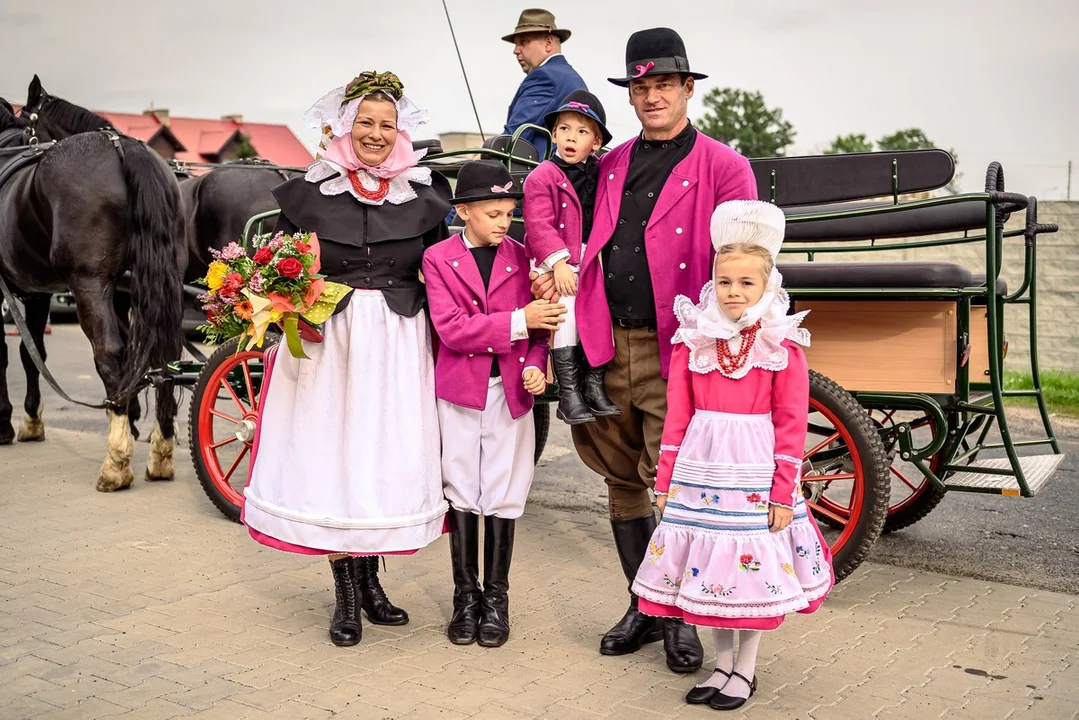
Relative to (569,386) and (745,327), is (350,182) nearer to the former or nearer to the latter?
(569,386)

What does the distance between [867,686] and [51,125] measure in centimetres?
688

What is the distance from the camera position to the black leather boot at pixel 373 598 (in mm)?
4359

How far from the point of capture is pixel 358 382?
13.2ft

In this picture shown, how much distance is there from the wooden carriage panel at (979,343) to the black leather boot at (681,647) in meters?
1.77

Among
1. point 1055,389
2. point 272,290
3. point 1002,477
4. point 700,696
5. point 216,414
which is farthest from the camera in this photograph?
point 1055,389

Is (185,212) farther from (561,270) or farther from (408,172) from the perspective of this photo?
(561,270)

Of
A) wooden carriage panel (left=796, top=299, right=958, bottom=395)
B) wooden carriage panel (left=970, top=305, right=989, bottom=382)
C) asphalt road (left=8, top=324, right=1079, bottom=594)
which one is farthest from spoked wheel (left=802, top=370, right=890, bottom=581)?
asphalt road (left=8, top=324, right=1079, bottom=594)

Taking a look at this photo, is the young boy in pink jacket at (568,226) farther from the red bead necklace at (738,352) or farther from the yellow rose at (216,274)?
the yellow rose at (216,274)

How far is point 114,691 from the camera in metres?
3.65

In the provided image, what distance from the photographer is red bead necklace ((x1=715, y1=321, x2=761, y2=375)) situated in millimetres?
3469

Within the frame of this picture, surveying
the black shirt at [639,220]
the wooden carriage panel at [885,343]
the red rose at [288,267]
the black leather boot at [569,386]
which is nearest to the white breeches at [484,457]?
the black leather boot at [569,386]

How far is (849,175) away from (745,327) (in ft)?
7.12

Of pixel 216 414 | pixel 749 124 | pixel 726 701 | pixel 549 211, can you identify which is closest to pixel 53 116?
pixel 216 414

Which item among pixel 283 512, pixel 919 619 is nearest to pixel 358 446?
pixel 283 512
